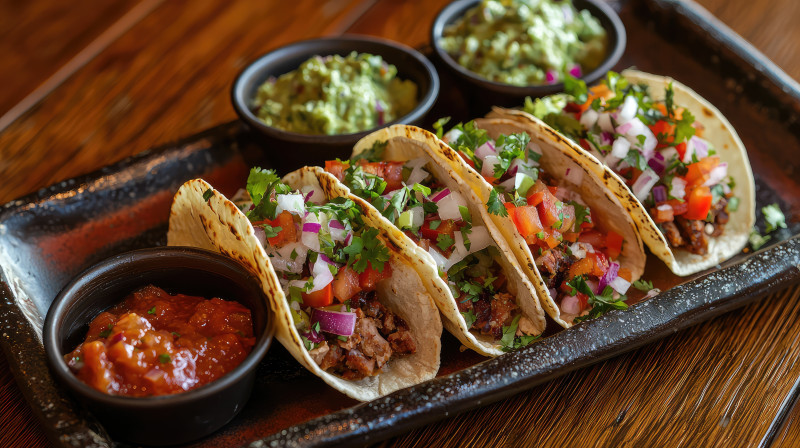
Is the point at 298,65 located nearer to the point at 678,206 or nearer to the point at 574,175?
the point at 574,175

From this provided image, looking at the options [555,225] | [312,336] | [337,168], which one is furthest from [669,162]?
[312,336]

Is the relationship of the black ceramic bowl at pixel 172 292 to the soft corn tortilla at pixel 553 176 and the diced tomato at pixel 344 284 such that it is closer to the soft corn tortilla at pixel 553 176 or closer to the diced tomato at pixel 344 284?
the diced tomato at pixel 344 284

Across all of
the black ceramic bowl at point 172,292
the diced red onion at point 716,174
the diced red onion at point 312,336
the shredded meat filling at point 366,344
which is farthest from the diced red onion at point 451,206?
the diced red onion at point 716,174

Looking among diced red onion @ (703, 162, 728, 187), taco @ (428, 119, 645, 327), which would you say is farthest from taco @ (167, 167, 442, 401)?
diced red onion @ (703, 162, 728, 187)

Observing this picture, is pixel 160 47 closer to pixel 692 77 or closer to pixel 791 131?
pixel 692 77

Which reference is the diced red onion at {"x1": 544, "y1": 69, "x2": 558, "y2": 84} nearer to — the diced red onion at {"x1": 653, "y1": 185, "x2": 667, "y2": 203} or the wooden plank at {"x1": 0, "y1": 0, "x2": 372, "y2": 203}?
the diced red onion at {"x1": 653, "y1": 185, "x2": 667, "y2": 203}

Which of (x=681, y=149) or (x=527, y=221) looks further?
(x=681, y=149)
